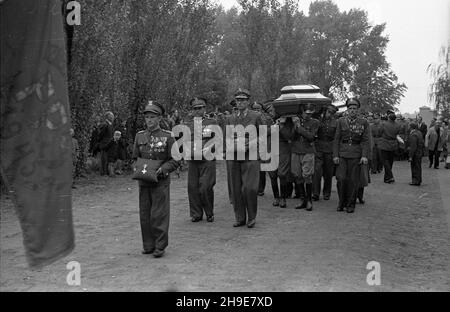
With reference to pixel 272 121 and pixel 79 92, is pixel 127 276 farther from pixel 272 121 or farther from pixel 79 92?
pixel 79 92

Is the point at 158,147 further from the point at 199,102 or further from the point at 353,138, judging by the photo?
the point at 353,138

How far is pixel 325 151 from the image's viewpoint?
41.9 feet

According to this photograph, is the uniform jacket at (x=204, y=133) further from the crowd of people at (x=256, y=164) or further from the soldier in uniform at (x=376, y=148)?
the soldier in uniform at (x=376, y=148)

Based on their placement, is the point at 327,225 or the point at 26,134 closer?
the point at 26,134

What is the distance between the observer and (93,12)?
51.7 ft

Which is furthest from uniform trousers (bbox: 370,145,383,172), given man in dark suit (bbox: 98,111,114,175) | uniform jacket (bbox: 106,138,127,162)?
man in dark suit (bbox: 98,111,114,175)

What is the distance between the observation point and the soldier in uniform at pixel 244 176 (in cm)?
917

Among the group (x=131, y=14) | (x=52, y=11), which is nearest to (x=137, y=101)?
(x=131, y=14)

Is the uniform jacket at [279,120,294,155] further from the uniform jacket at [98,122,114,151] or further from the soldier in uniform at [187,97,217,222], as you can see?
the uniform jacket at [98,122,114,151]

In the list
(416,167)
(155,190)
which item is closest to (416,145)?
(416,167)

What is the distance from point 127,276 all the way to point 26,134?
3710 millimetres

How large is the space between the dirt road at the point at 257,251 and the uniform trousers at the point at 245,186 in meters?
0.33

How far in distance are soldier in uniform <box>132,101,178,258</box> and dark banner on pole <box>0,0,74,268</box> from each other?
4462mm

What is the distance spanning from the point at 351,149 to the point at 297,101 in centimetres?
161
